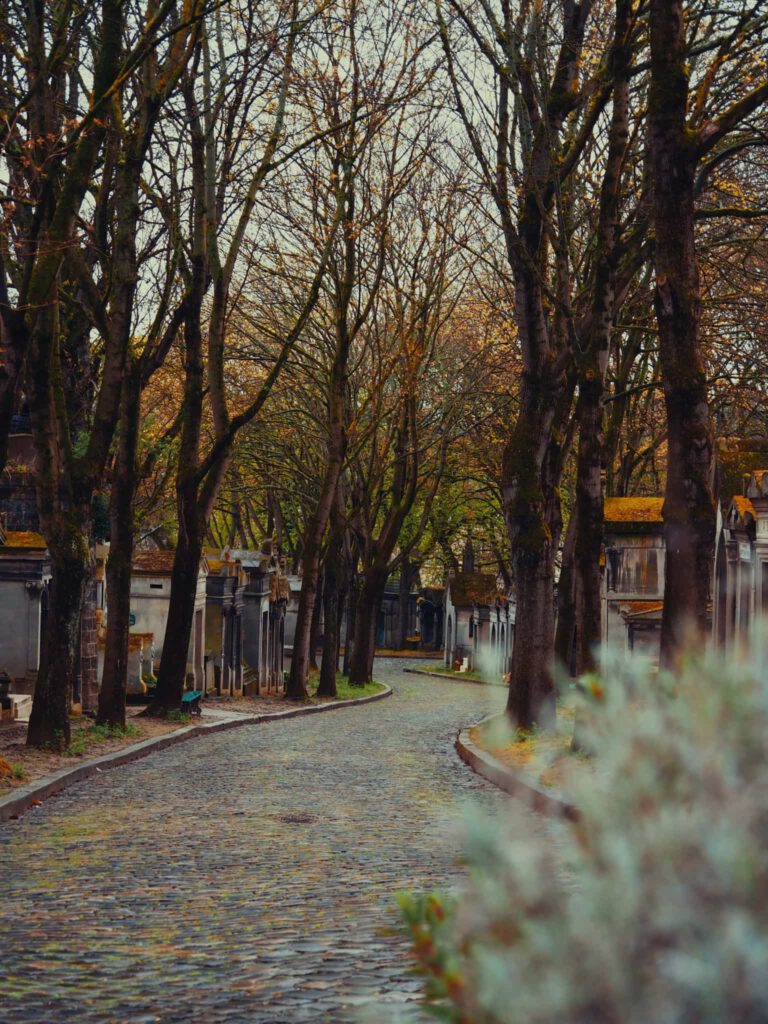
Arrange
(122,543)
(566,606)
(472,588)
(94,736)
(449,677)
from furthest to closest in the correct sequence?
(472,588) < (449,677) < (566,606) < (122,543) < (94,736)

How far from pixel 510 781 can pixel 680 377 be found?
13.5 ft

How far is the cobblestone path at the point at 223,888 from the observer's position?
547 cm

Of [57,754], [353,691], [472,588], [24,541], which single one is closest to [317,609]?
[353,691]

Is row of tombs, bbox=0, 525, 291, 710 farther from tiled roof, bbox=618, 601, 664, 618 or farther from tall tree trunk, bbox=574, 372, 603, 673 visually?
tiled roof, bbox=618, 601, 664, 618

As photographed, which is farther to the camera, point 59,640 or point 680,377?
point 59,640

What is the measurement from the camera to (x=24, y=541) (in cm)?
2261

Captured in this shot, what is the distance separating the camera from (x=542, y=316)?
1734 centimetres

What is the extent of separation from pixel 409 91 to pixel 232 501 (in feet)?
87.5

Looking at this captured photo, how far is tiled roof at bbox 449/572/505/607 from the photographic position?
60406 millimetres

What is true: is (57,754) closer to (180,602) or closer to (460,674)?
(180,602)

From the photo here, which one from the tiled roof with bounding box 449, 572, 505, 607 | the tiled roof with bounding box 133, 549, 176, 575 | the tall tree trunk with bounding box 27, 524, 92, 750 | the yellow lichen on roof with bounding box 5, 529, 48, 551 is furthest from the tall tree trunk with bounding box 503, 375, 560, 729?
the tiled roof with bounding box 449, 572, 505, 607

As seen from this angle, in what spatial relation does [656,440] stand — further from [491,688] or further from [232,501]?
[232,501]

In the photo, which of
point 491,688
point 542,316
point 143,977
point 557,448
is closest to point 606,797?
point 143,977

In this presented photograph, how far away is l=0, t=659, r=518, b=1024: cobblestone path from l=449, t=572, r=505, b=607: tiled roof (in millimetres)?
44373
